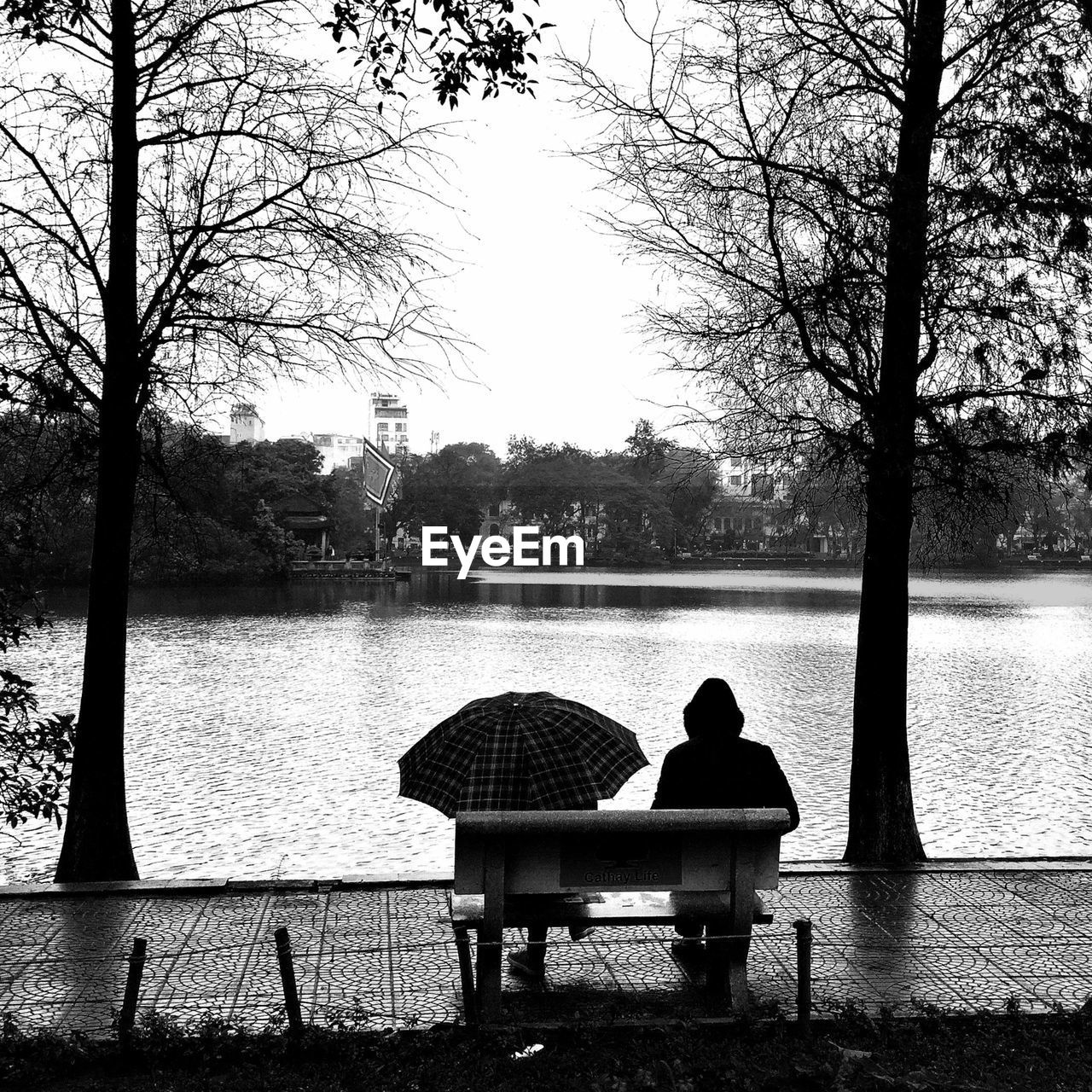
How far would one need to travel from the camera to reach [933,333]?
389 inches

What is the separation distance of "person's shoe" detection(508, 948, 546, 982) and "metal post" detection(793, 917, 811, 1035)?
136cm

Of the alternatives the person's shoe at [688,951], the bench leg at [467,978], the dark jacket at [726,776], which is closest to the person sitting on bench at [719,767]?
the dark jacket at [726,776]

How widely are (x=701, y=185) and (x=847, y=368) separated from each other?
1.95 metres

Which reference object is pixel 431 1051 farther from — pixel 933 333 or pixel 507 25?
pixel 933 333

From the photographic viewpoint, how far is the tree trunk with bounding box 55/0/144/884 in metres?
9.41

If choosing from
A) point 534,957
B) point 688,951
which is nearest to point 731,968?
point 688,951

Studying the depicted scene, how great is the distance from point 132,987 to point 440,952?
7.03 ft

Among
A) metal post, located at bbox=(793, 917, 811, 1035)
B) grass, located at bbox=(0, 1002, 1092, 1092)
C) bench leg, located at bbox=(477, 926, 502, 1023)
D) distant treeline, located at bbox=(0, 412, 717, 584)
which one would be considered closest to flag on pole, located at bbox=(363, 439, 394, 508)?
distant treeline, located at bbox=(0, 412, 717, 584)

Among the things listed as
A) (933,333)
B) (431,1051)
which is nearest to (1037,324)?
(933,333)

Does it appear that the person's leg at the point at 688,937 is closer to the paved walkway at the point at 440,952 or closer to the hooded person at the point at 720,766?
the paved walkway at the point at 440,952

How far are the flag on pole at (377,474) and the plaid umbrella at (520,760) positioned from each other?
89.9 metres

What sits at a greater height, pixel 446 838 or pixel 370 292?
pixel 370 292

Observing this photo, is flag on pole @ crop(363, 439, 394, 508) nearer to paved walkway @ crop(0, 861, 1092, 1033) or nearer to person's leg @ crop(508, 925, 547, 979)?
paved walkway @ crop(0, 861, 1092, 1033)

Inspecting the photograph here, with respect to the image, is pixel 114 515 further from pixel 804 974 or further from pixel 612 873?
pixel 804 974
